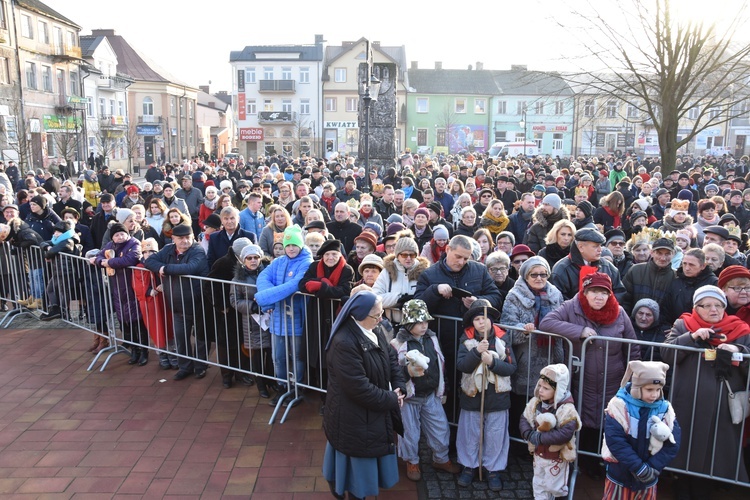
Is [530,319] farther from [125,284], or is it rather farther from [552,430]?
[125,284]

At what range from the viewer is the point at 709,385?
420 centimetres

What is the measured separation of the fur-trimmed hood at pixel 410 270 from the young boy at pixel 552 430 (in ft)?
5.15

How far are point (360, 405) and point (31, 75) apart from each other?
44.4 metres

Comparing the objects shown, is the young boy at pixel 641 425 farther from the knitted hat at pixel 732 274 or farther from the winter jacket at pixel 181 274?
the winter jacket at pixel 181 274

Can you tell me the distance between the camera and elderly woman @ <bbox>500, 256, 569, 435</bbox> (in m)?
4.70

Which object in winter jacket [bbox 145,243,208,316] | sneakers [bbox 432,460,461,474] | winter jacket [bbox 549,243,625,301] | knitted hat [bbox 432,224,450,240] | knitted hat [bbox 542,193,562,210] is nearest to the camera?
sneakers [bbox 432,460,461,474]

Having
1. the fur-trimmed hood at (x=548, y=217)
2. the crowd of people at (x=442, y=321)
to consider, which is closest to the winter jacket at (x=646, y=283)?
the crowd of people at (x=442, y=321)

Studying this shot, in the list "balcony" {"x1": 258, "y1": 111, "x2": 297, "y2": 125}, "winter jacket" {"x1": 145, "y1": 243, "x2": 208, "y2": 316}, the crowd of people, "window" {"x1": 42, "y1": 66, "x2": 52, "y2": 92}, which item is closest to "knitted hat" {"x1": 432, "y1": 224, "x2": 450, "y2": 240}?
the crowd of people

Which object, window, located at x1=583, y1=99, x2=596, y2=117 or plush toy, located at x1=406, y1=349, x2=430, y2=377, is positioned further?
window, located at x1=583, y1=99, x2=596, y2=117

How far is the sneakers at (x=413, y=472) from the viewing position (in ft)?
15.4

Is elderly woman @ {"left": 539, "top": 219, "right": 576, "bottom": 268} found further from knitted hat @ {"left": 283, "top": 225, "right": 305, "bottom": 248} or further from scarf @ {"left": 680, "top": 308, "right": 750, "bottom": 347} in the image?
knitted hat @ {"left": 283, "top": 225, "right": 305, "bottom": 248}

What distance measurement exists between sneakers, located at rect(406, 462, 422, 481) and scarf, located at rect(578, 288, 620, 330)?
1826mm

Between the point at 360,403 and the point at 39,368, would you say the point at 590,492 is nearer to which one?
the point at 360,403

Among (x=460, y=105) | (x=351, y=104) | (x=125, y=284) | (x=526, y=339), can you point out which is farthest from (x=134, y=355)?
(x=460, y=105)
